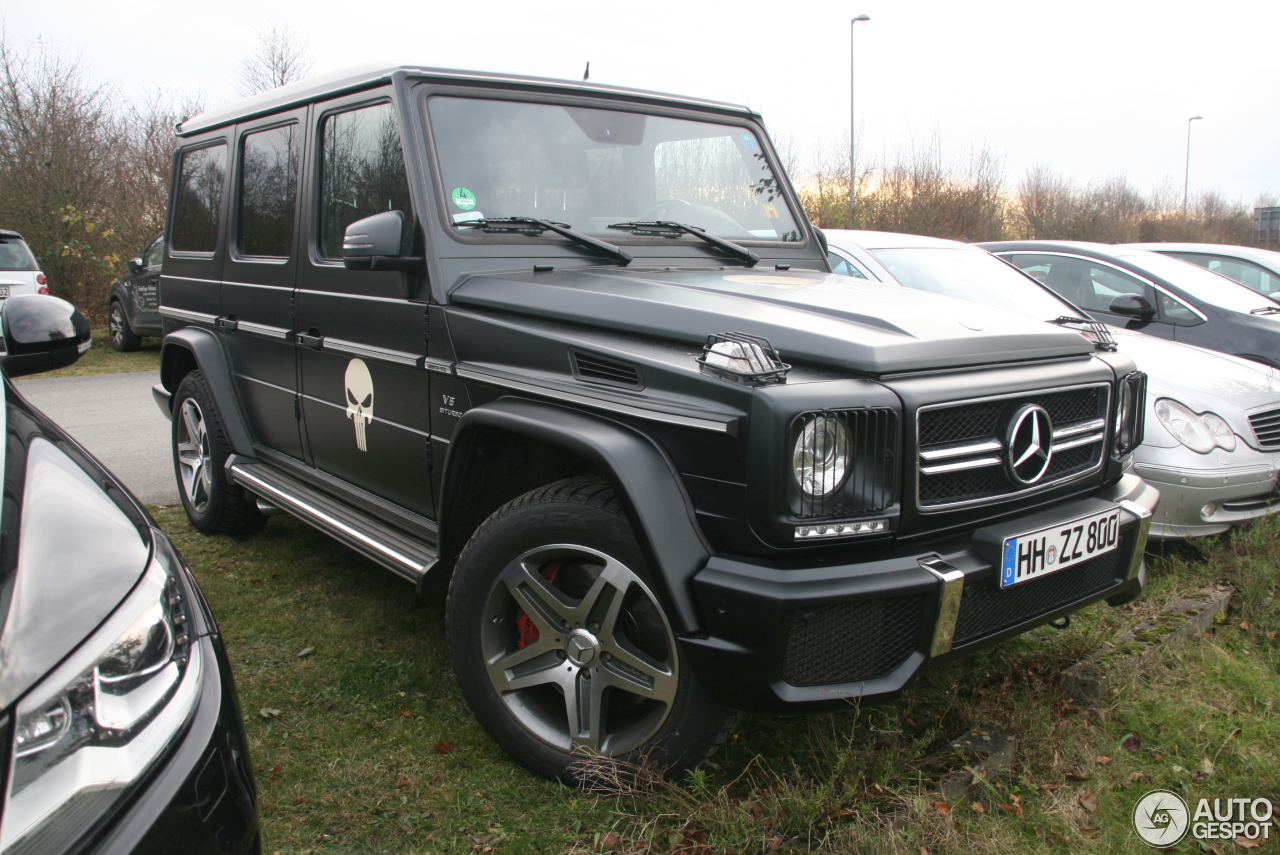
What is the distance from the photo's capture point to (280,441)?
4.24m

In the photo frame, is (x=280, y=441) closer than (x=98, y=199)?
Yes

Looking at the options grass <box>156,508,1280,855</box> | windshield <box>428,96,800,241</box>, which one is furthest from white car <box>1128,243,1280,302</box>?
windshield <box>428,96,800,241</box>

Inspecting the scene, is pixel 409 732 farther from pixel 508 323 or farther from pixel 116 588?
pixel 116 588

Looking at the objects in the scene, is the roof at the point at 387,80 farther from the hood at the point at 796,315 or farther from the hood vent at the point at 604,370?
the hood vent at the point at 604,370

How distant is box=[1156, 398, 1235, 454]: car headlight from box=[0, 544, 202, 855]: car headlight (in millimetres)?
4280

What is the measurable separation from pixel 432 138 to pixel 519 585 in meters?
1.54

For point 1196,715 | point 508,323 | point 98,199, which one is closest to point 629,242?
point 508,323

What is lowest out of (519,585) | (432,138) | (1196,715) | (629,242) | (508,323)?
(1196,715)

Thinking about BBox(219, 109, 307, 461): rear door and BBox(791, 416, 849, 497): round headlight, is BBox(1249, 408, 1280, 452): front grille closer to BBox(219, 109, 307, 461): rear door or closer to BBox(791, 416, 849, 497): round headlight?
BBox(791, 416, 849, 497): round headlight

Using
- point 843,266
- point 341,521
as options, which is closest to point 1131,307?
point 843,266

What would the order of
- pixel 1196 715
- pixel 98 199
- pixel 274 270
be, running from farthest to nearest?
pixel 98 199 → pixel 274 270 → pixel 1196 715

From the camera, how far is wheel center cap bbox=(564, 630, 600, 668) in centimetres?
246

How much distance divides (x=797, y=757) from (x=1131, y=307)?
491 centimetres

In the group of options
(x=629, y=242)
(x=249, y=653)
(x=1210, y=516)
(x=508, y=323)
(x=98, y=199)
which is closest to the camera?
(x=508, y=323)
